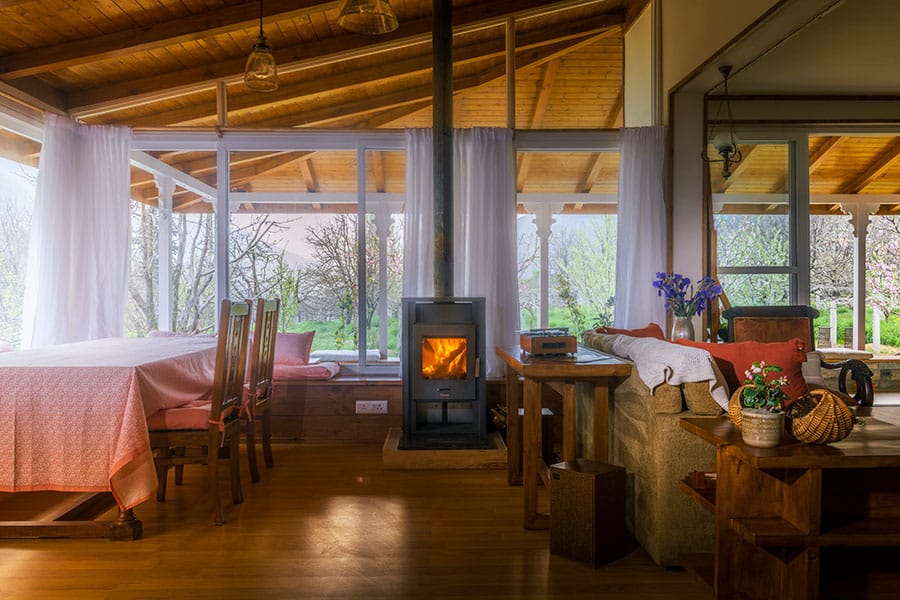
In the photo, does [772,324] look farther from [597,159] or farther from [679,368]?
[679,368]

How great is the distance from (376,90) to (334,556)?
144 inches

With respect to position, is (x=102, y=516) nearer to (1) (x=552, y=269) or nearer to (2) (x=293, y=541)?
(2) (x=293, y=541)

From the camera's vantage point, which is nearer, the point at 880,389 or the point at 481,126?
the point at 481,126

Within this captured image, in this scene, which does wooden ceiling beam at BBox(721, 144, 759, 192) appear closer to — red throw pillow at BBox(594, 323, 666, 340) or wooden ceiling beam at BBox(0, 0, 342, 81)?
red throw pillow at BBox(594, 323, 666, 340)

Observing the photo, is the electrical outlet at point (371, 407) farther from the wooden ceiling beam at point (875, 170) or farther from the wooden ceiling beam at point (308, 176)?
the wooden ceiling beam at point (875, 170)

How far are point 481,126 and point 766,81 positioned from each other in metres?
2.13

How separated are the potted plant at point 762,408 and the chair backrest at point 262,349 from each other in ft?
7.98

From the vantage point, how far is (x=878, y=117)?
4953 millimetres

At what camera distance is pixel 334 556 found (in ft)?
8.03

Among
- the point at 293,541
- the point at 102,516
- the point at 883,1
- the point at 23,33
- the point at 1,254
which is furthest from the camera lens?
the point at 1,254

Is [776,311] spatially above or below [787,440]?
above

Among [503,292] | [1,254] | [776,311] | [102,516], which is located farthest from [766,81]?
[1,254]

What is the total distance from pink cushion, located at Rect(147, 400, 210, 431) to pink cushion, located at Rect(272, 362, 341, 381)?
1.53 meters

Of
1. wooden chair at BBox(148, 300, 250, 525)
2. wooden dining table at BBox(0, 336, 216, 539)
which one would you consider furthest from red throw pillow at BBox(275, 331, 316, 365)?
wooden dining table at BBox(0, 336, 216, 539)
